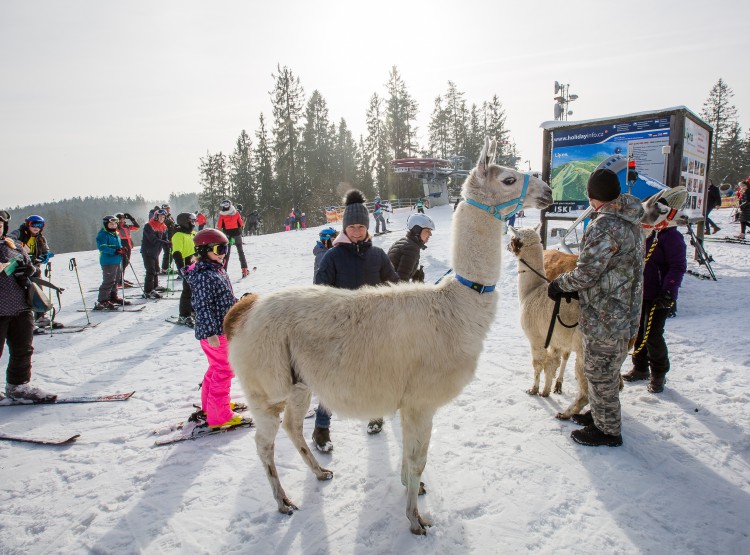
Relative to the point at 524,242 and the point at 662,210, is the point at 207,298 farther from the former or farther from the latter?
the point at 662,210

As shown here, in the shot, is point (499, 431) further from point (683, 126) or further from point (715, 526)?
point (683, 126)

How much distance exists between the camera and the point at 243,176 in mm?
45312

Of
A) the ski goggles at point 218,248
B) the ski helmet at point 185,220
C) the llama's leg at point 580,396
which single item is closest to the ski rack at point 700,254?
the llama's leg at point 580,396

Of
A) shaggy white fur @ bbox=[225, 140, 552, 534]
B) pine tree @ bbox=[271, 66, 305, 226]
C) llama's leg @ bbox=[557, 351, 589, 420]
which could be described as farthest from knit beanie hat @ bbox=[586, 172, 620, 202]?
pine tree @ bbox=[271, 66, 305, 226]

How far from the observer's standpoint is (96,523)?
2.65 metres

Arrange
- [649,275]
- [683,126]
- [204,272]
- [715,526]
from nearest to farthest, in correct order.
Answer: [715,526] < [204,272] < [649,275] < [683,126]

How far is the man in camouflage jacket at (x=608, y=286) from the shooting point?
9.48ft

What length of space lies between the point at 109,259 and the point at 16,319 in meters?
5.00

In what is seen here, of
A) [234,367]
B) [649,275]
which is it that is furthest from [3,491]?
[649,275]

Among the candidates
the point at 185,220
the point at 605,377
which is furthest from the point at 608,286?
the point at 185,220

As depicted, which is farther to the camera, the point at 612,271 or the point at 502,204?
the point at 612,271

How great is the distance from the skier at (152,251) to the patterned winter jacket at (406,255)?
25.7ft

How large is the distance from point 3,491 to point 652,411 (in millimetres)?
5703

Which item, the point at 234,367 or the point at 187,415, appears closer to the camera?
the point at 234,367
